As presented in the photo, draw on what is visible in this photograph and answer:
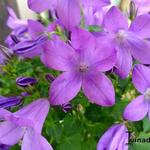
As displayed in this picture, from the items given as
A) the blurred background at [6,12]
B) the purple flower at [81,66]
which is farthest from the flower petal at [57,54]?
the blurred background at [6,12]

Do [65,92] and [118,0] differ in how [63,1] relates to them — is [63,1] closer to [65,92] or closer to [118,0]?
[65,92]

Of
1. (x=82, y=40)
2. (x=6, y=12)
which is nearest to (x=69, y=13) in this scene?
Answer: (x=82, y=40)

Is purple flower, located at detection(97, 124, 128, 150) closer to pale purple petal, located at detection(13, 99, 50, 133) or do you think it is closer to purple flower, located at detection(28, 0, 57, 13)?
pale purple petal, located at detection(13, 99, 50, 133)

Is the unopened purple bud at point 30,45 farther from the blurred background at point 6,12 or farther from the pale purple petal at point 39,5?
the blurred background at point 6,12

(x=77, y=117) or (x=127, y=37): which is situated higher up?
(x=127, y=37)

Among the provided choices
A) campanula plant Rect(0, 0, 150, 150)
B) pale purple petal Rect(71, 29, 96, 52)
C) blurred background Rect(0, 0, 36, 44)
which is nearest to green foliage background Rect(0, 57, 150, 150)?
campanula plant Rect(0, 0, 150, 150)

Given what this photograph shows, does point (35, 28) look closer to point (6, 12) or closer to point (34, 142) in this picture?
point (34, 142)

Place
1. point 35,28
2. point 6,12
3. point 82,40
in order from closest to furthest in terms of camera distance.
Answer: point 82,40 → point 35,28 → point 6,12
